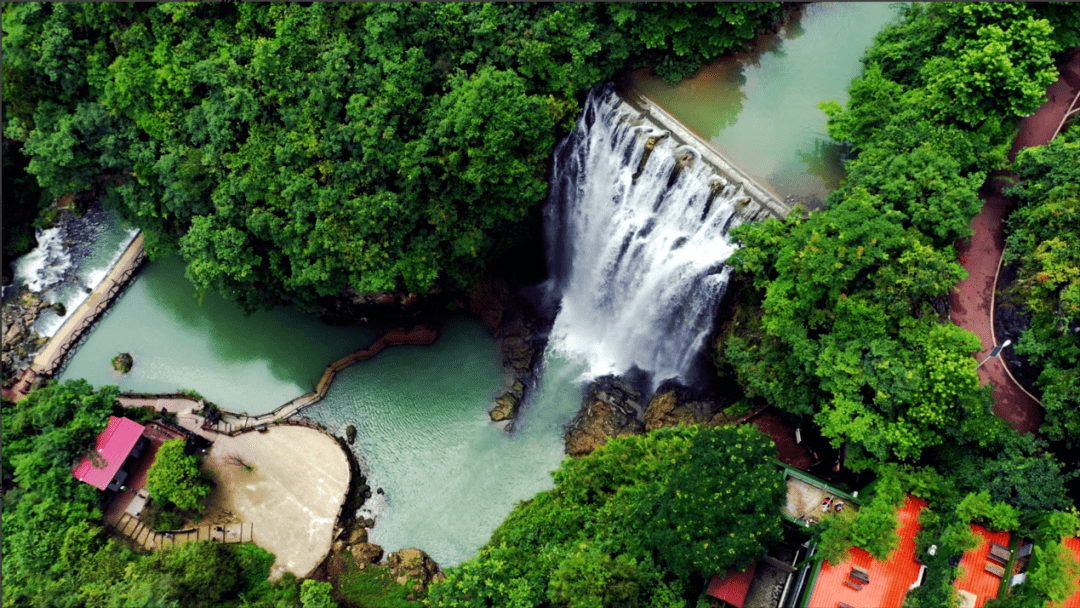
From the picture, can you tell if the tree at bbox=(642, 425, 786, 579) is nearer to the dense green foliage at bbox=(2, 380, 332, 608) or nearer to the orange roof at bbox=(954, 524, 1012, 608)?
the orange roof at bbox=(954, 524, 1012, 608)

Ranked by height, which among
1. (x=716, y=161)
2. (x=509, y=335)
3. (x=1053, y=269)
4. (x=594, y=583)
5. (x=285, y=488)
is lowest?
(x=285, y=488)

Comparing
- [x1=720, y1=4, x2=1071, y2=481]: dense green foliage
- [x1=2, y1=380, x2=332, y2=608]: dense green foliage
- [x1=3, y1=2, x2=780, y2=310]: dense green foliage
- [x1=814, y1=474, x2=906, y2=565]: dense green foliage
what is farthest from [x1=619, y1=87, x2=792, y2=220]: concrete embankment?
[x1=2, y1=380, x2=332, y2=608]: dense green foliage

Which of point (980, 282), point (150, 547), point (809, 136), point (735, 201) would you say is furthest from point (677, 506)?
point (150, 547)

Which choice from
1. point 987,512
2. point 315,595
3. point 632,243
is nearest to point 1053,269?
point 987,512

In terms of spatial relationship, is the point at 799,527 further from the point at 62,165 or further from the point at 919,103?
the point at 62,165

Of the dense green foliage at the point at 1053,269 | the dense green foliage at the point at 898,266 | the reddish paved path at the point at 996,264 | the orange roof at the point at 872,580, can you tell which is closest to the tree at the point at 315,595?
the orange roof at the point at 872,580

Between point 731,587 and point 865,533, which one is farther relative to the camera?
point 731,587

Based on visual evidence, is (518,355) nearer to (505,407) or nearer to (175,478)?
(505,407)
